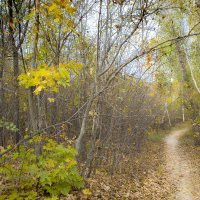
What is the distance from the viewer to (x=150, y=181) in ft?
24.0

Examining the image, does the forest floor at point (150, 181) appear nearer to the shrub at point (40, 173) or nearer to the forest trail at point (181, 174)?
the forest trail at point (181, 174)

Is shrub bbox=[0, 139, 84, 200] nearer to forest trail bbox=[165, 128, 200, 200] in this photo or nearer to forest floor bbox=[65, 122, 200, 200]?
forest floor bbox=[65, 122, 200, 200]

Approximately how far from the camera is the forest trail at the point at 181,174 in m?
6.41

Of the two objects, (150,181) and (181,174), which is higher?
(150,181)

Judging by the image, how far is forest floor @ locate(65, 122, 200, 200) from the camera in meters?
5.55

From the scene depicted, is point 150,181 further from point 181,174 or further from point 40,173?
point 40,173

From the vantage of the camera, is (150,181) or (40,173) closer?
(40,173)

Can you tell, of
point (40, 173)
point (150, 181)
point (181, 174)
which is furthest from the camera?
point (181, 174)

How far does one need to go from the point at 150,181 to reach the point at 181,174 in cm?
191

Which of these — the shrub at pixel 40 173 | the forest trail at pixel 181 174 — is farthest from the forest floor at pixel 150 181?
the shrub at pixel 40 173

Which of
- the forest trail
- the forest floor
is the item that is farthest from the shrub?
the forest trail

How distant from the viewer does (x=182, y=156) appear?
456 inches

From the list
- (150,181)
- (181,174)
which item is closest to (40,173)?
(150,181)

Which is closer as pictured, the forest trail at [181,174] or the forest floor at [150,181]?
the forest floor at [150,181]
